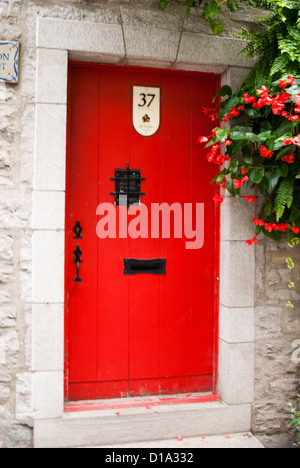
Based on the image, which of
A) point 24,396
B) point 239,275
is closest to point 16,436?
point 24,396

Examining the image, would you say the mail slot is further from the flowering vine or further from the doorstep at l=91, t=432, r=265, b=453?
the doorstep at l=91, t=432, r=265, b=453

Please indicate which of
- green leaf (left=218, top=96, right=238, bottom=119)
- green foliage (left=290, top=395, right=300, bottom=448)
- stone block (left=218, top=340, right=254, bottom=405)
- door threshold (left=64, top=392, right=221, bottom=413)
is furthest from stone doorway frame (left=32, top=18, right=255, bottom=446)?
green foliage (left=290, top=395, right=300, bottom=448)

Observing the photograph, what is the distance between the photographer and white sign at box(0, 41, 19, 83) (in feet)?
8.15

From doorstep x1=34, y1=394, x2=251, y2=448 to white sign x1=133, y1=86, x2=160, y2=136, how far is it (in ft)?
6.12

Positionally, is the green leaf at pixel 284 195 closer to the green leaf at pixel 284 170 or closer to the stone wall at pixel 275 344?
the green leaf at pixel 284 170

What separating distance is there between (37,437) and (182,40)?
270 centimetres

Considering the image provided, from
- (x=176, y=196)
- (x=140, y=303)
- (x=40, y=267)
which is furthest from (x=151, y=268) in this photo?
(x=40, y=267)

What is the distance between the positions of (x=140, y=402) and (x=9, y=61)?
2346mm

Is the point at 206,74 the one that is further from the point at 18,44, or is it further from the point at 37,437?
the point at 37,437

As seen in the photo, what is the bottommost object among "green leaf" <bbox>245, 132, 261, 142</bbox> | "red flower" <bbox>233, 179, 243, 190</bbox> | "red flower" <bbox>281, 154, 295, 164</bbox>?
"red flower" <bbox>233, 179, 243, 190</bbox>

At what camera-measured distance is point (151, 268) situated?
9.45 feet

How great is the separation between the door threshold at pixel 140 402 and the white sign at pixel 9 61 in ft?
6.91

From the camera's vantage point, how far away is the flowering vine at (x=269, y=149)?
222 centimetres
